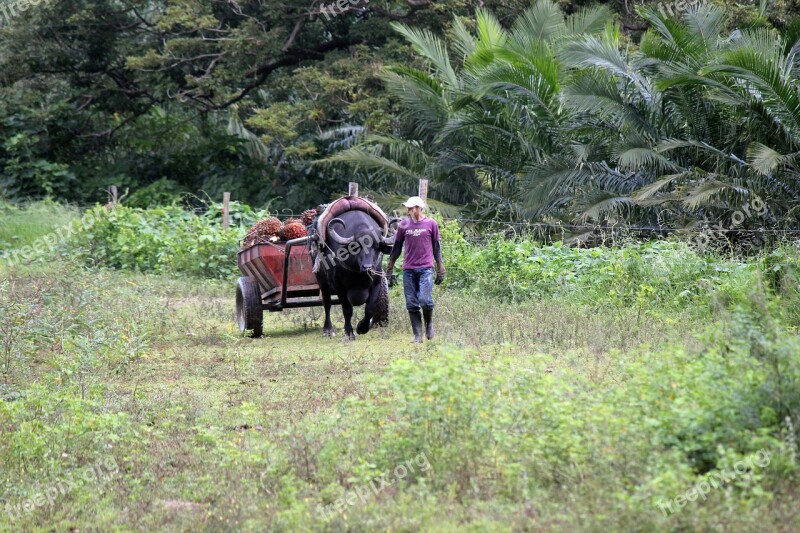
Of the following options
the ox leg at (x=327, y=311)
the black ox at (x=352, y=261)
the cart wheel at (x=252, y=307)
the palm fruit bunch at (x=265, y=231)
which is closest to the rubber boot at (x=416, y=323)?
the black ox at (x=352, y=261)

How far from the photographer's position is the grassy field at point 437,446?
192 inches

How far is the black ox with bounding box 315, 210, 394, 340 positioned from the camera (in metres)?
10.9

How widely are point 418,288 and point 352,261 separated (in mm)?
784

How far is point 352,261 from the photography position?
35.6 ft

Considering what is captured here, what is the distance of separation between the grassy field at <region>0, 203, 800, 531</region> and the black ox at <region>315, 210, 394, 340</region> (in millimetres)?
2074

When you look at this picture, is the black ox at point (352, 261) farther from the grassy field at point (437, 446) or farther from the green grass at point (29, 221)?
the green grass at point (29, 221)

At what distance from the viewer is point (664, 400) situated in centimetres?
553

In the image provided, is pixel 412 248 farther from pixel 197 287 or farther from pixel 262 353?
pixel 197 287

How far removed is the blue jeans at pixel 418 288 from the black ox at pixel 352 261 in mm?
515

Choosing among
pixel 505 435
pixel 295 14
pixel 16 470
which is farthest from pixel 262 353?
pixel 295 14

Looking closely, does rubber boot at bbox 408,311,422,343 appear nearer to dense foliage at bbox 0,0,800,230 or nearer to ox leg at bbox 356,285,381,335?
ox leg at bbox 356,285,381,335

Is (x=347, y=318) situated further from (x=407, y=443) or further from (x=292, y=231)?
(x=407, y=443)

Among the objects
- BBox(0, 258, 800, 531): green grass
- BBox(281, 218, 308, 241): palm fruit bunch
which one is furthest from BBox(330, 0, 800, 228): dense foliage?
BBox(0, 258, 800, 531): green grass

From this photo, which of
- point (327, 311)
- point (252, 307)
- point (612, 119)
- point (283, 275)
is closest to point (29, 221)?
point (612, 119)
